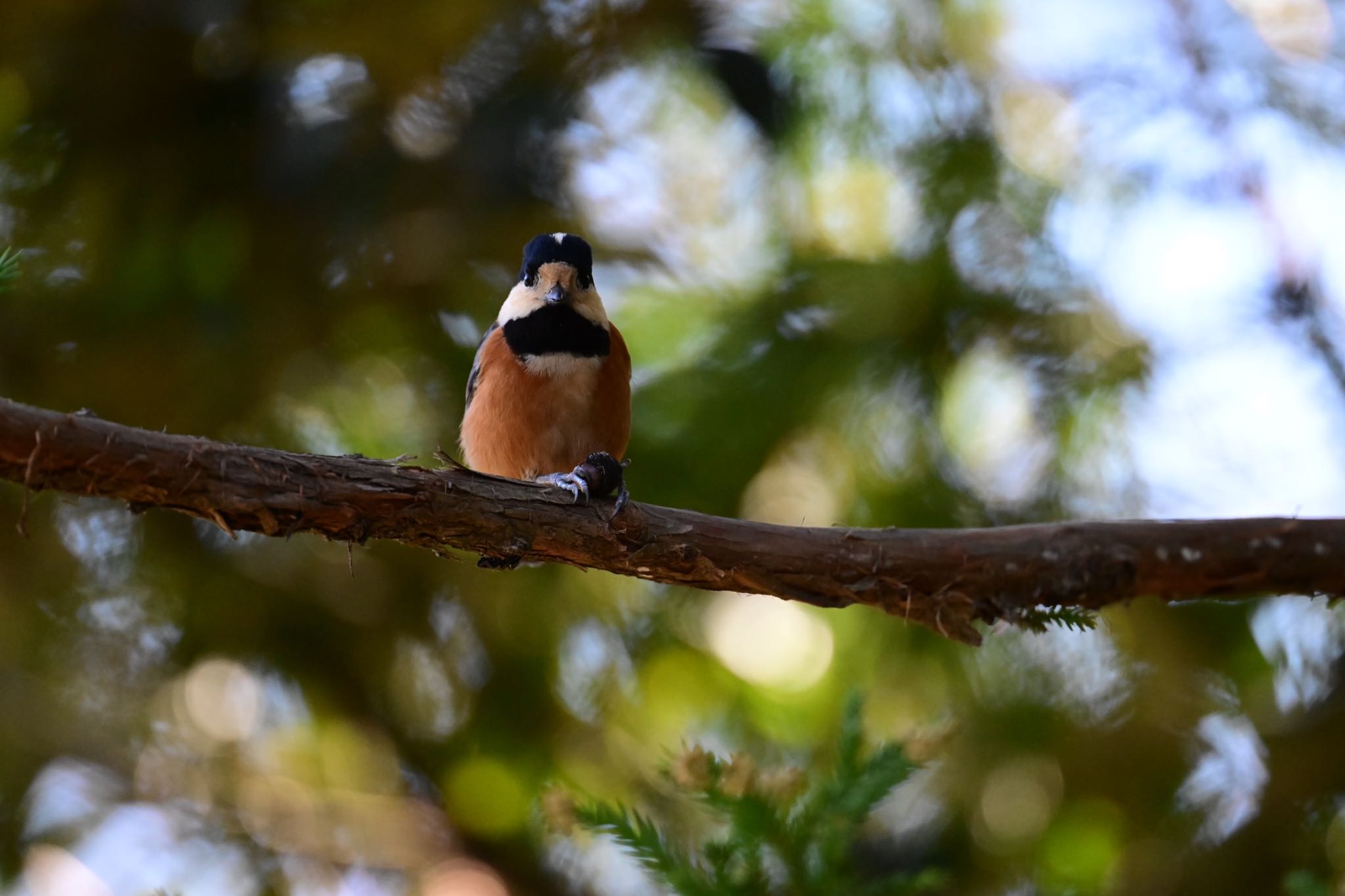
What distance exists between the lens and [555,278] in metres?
3.21

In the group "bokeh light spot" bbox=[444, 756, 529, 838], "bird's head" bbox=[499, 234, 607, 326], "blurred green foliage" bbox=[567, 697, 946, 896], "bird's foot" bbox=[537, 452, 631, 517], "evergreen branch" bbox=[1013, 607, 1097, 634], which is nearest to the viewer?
"blurred green foliage" bbox=[567, 697, 946, 896]

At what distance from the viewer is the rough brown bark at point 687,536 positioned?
168cm

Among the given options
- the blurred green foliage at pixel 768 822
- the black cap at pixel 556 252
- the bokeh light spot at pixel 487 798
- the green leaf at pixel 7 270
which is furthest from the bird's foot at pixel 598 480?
the bokeh light spot at pixel 487 798

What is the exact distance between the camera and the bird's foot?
214cm

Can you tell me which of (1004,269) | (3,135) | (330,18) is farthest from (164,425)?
(1004,269)

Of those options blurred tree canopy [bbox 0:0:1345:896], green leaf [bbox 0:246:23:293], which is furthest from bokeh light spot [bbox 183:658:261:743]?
green leaf [bbox 0:246:23:293]

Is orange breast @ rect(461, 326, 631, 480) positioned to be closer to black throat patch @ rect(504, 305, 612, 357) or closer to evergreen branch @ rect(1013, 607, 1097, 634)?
black throat patch @ rect(504, 305, 612, 357)

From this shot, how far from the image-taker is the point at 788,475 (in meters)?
3.48

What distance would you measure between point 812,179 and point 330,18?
4.88 ft

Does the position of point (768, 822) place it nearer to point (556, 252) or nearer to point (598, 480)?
point (598, 480)

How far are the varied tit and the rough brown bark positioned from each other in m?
1.06

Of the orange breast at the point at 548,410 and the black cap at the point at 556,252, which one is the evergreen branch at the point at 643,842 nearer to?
the orange breast at the point at 548,410

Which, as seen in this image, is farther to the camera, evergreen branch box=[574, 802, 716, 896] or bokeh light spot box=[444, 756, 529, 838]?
bokeh light spot box=[444, 756, 529, 838]

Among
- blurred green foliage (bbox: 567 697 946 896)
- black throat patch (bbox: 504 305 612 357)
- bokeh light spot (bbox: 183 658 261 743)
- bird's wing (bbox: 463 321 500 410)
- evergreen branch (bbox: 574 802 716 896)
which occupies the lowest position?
bokeh light spot (bbox: 183 658 261 743)
